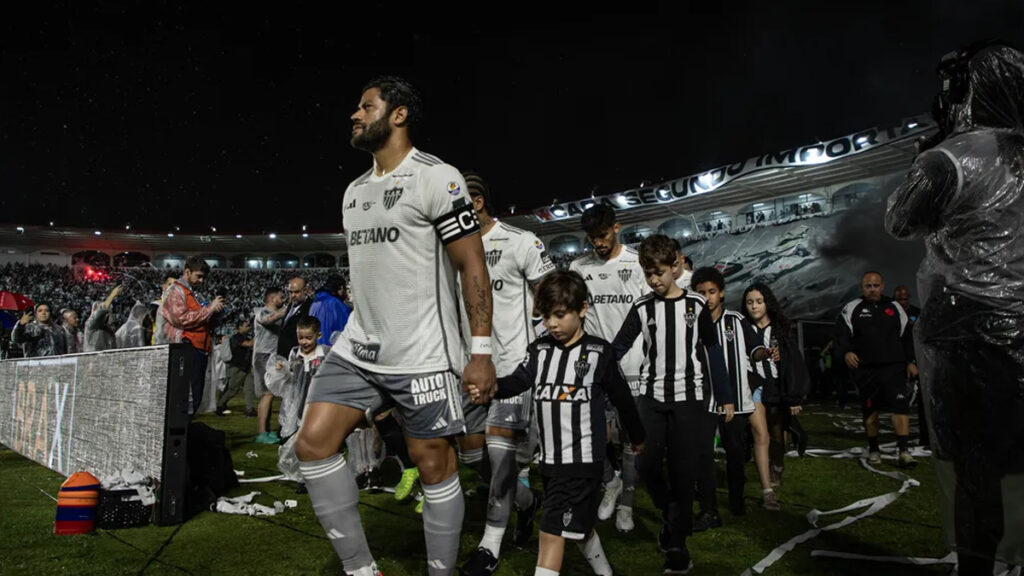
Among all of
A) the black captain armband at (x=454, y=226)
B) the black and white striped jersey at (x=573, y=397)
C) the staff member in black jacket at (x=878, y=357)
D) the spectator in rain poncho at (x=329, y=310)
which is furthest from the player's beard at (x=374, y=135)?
the staff member in black jacket at (x=878, y=357)

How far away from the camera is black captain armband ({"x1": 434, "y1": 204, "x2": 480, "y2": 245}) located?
2.98 meters

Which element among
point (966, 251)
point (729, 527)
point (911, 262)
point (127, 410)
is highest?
point (911, 262)

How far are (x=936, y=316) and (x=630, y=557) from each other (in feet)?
7.99

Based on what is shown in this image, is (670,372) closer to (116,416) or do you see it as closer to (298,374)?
(298,374)

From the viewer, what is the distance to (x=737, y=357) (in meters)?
5.59

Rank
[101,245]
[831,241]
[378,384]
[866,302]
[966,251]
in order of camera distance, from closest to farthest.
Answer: [966,251] < [378,384] < [866,302] < [831,241] < [101,245]

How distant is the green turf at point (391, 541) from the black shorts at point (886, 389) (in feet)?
5.36

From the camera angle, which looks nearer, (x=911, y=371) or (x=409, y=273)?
(x=409, y=273)

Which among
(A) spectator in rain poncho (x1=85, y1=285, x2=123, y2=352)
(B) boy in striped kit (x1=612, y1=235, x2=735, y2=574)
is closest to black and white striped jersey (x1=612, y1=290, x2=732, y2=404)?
(B) boy in striped kit (x1=612, y1=235, x2=735, y2=574)

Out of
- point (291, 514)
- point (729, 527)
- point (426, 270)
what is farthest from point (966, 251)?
point (291, 514)

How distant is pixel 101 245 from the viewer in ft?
199

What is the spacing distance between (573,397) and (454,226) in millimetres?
1154

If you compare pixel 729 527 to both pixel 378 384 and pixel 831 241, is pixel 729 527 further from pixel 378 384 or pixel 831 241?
pixel 831 241

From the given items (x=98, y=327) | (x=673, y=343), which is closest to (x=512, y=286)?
(x=673, y=343)
